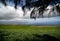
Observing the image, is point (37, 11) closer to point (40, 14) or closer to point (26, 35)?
point (40, 14)

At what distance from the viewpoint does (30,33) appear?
1452 millimetres

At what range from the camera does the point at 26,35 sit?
145cm

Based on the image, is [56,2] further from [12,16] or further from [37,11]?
[12,16]

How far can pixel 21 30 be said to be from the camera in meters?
1.45

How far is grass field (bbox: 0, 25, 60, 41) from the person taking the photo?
1.44 meters

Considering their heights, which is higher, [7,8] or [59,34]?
[7,8]

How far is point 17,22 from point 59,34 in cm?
52

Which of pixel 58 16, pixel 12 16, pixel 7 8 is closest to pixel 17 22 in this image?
pixel 12 16

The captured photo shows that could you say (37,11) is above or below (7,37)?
above

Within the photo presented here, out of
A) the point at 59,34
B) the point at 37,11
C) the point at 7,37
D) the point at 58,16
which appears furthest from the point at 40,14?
the point at 7,37

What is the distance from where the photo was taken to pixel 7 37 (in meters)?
1.45

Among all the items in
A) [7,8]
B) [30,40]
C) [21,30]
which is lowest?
[30,40]

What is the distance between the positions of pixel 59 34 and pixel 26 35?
39 centimetres

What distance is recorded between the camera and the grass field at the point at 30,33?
4.74ft
